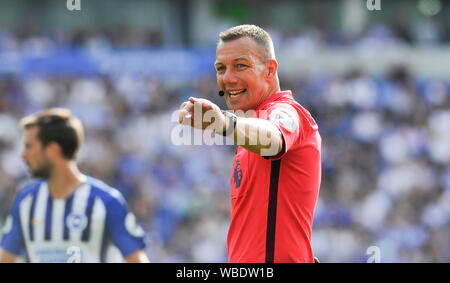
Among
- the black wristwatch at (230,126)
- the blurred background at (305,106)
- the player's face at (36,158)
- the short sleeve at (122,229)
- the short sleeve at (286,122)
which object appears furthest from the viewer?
the blurred background at (305,106)

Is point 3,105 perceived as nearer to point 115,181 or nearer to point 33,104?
point 33,104

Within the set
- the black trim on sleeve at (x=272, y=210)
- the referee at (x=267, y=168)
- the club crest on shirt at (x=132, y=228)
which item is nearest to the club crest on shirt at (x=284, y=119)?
the referee at (x=267, y=168)

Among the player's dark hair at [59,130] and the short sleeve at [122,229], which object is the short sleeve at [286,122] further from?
the player's dark hair at [59,130]

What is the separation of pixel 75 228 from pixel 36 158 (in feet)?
2.26

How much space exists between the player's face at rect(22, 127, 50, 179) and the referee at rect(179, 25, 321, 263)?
89.0 inches

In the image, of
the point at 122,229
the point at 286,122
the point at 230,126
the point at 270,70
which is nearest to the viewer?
the point at 230,126

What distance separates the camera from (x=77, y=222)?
5215 millimetres

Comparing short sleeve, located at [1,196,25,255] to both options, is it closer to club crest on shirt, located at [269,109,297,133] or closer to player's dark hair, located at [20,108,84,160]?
player's dark hair, located at [20,108,84,160]

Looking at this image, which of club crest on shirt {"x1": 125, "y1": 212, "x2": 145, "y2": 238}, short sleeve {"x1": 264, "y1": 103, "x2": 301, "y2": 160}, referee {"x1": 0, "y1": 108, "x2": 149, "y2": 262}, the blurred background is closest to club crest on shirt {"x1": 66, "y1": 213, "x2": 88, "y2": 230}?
referee {"x1": 0, "y1": 108, "x2": 149, "y2": 262}

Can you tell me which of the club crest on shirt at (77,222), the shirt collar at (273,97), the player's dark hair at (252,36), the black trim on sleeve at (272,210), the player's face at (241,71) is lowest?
the club crest on shirt at (77,222)

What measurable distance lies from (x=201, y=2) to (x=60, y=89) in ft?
21.0

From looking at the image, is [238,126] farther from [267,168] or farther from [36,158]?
[36,158]

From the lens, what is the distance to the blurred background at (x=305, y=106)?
11234 millimetres

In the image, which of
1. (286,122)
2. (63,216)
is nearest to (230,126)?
(286,122)
